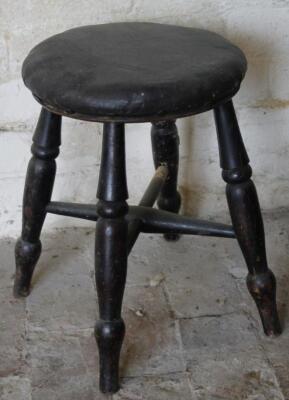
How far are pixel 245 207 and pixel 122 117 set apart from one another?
14.3 inches

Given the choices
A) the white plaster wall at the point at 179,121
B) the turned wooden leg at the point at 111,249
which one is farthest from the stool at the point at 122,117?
the white plaster wall at the point at 179,121

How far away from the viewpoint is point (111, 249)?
145 cm

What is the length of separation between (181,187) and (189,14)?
46 cm

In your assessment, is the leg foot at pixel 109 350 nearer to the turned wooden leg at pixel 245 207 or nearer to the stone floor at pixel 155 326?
the stone floor at pixel 155 326

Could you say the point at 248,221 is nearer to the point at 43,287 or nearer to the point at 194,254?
the point at 194,254

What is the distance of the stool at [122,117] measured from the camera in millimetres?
1322

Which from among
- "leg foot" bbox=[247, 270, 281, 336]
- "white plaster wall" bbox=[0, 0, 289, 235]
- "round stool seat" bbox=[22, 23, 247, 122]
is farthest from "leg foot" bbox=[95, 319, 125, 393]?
"white plaster wall" bbox=[0, 0, 289, 235]

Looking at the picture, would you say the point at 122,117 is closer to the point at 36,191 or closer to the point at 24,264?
the point at 36,191

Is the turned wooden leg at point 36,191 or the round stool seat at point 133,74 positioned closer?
the round stool seat at point 133,74

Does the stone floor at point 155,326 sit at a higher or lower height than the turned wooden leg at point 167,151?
lower

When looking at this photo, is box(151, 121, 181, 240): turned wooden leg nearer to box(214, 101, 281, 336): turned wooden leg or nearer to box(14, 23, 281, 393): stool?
box(14, 23, 281, 393): stool

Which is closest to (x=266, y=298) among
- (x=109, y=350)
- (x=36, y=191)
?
(x=109, y=350)

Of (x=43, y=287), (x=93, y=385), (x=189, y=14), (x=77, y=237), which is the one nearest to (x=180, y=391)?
(x=93, y=385)

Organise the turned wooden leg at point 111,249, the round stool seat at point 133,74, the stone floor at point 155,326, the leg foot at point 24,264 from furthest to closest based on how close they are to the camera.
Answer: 1. the leg foot at point 24,264
2. the stone floor at point 155,326
3. the turned wooden leg at point 111,249
4. the round stool seat at point 133,74
